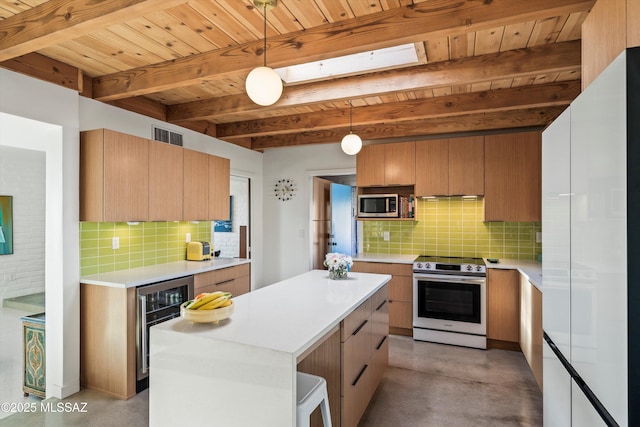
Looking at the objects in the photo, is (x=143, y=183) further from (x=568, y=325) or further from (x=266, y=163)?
(x=568, y=325)

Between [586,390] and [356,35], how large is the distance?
2080 millimetres

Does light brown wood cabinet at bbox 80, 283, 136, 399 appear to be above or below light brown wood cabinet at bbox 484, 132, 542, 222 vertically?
below

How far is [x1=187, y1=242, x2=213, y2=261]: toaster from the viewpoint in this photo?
4.07 metres

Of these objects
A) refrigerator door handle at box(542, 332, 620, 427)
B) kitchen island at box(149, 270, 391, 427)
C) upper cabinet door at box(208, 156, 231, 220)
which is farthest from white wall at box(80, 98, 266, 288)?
refrigerator door handle at box(542, 332, 620, 427)

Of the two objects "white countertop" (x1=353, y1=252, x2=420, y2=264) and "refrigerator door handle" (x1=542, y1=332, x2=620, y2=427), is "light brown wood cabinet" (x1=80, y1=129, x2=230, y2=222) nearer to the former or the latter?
"white countertop" (x1=353, y1=252, x2=420, y2=264)

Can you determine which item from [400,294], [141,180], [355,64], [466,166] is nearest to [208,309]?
[141,180]

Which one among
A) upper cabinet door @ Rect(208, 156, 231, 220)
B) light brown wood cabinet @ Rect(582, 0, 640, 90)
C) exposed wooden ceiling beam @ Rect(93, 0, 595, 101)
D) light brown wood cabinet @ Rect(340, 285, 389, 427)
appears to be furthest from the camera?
upper cabinet door @ Rect(208, 156, 231, 220)

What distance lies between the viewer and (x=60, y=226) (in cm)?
282

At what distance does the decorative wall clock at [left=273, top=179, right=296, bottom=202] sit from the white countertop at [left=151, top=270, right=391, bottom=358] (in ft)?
9.34

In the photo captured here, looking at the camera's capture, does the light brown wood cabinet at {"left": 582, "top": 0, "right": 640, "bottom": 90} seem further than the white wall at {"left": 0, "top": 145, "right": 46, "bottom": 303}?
No

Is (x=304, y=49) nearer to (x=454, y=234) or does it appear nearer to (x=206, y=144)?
(x=206, y=144)

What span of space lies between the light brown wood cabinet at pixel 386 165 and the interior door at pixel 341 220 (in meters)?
1.41

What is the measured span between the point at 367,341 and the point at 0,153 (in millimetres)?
4404

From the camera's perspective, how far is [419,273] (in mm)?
4066
